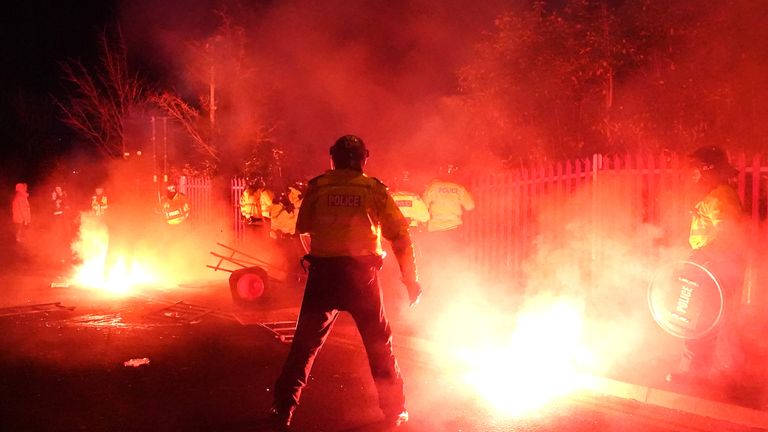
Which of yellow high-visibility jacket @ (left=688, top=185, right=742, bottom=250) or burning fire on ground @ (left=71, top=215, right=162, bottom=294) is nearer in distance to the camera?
yellow high-visibility jacket @ (left=688, top=185, right=742, bottom=250)

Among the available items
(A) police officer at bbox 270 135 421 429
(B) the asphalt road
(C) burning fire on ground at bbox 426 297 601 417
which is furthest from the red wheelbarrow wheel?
(A) police officer at bbox 270 135 421 429

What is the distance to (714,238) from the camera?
5109mm

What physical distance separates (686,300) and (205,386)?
376cm

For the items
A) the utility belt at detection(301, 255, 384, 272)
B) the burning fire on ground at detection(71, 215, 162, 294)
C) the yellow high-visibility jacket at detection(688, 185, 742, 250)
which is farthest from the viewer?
the burning fire on ground at detection(71, 215, 162, 294)

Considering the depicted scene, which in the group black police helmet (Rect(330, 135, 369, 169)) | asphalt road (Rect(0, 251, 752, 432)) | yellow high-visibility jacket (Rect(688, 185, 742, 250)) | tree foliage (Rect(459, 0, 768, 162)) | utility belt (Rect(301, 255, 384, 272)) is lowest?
asphalt road (Rect(0, 251, 752, 432))

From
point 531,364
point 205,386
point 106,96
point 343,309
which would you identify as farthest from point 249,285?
point 106,96

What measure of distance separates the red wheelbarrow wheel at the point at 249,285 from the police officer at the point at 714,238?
4.99 metres

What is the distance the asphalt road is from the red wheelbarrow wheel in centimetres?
54

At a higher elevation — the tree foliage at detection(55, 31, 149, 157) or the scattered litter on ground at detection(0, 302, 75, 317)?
the tree foliage at detection(55, 31, 149, 157)

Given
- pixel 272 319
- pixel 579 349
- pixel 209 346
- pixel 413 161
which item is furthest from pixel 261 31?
pixel 579 349

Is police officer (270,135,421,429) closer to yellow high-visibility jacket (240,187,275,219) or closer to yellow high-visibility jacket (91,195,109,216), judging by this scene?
yellow high-visibility jacket (240,187,275,219)

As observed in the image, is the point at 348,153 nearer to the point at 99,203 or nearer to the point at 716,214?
the point at 716,214

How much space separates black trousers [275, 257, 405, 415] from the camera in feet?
13.4

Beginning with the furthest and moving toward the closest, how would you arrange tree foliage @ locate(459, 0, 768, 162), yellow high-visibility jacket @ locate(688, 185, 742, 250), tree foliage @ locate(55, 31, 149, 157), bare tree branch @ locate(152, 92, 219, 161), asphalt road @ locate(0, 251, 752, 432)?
tree foliage @ locate(55, 31, 149, 157)
bare tree branch @ locate(152, 92, 219, 161)
tree foliage @ locate(459, 0, 768, 162)
yellow high-visibility jacket @ locate(688, 185, 742, 250)
asphalt road @ locate(0, 251, 752, 432)
